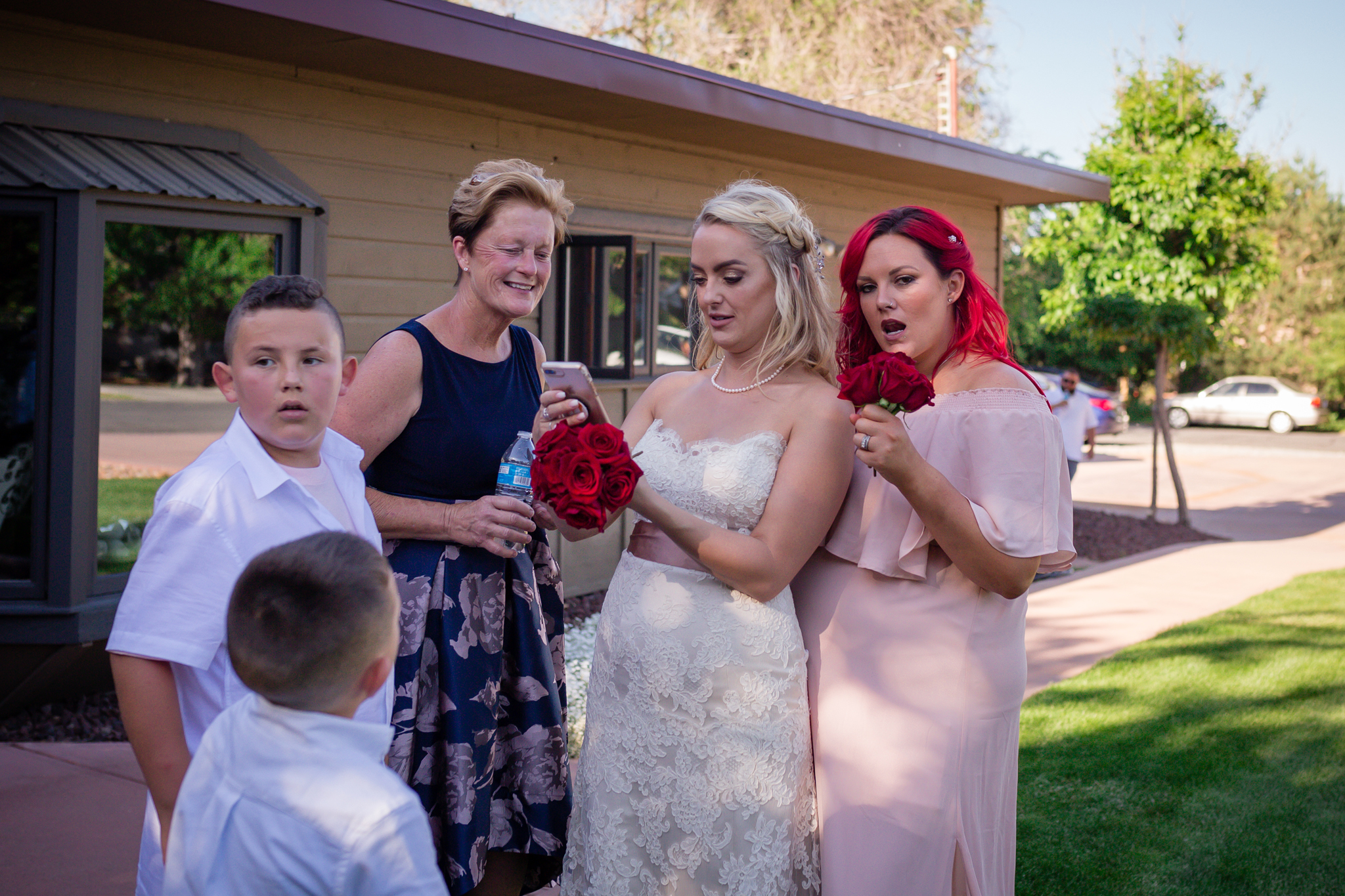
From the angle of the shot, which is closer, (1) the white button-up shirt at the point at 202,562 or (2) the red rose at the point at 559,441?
(1) the white button-up shirt at the point at 202,562

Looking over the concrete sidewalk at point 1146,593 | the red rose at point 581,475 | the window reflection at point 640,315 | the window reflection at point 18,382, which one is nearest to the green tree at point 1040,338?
the concrete sidewalk at point 1146,593

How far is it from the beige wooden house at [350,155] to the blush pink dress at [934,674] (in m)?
4.06

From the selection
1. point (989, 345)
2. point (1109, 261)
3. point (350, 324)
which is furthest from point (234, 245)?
point (1109, 261)

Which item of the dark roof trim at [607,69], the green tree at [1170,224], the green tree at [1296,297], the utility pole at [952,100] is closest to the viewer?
the dark roof trim at [607,69]

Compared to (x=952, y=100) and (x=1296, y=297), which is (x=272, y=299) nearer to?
(x=952, y=100)

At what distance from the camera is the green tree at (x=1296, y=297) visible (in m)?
40.0

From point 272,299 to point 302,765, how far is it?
87 cm

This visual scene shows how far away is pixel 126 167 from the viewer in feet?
16.6

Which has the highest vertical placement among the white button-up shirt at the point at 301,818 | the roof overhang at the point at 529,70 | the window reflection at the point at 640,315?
the roof overhang at the point at 529,70

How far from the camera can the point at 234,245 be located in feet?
23.3

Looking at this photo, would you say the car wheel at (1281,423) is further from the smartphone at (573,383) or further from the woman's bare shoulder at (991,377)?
the smartphone at (573,383)

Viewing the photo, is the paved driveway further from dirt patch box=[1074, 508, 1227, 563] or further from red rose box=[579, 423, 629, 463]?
red rose box=[579, 423, 629, 463]

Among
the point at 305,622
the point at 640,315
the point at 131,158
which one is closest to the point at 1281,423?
the point at 640,315

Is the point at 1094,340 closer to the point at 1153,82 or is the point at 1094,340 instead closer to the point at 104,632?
the point at 1153,82
